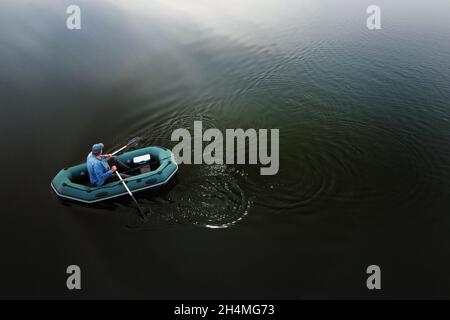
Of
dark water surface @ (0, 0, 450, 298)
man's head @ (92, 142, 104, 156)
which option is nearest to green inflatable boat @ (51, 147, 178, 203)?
dark water surface @ (0, 0, 450, 298)

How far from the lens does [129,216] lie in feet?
31.4

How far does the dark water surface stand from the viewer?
826 centimetres

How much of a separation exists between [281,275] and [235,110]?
7.15m

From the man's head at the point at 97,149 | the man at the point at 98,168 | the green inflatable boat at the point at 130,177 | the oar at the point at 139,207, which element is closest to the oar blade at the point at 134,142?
the green inflatable boat at the point at 130,177

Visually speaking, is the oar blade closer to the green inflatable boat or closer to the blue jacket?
the green inflatable boat

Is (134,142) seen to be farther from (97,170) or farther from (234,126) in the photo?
(234,126)

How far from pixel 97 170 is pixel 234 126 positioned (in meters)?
4.95

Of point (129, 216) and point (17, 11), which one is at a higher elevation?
point (17, 11)

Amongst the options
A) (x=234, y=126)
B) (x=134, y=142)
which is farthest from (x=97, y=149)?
(x=234, y=126)

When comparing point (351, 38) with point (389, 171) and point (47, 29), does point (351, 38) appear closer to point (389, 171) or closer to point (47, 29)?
point (389, 171)

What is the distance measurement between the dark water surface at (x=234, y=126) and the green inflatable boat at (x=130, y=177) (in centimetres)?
33

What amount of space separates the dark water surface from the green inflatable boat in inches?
13.1

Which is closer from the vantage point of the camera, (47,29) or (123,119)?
(123,119)
